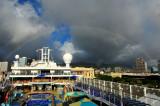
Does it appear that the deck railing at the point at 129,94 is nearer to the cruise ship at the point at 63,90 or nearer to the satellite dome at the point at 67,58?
the cruise ship at the point at 63,90

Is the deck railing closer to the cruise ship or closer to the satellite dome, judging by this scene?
the cruise ship

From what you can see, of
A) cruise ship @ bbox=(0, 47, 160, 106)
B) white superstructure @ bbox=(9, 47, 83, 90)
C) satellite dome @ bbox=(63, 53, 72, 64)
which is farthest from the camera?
satellite dome @ bbox=(63, 53, 72, 64)

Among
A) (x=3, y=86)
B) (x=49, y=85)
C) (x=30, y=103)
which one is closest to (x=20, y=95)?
(x=3, y=86)

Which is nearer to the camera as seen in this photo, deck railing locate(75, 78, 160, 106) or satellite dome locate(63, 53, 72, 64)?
deck railing locate(75, 78, 160, 106)

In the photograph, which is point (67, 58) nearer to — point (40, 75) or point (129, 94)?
point (40, 75)

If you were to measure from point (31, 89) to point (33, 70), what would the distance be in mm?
5269

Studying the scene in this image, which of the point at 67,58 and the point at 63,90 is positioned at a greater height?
the point at 67,58

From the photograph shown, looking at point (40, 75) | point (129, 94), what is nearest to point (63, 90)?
point (40, 75)

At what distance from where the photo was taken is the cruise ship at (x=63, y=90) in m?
13.2

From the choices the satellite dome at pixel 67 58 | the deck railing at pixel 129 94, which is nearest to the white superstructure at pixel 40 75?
the satellite dome at pixel 67 58

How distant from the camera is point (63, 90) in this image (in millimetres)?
32438

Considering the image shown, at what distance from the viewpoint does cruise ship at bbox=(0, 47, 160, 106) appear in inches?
520

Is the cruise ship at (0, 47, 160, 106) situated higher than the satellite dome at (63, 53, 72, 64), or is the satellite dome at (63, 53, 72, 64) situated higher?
the satellite dome at (63, 53, 72, 64)

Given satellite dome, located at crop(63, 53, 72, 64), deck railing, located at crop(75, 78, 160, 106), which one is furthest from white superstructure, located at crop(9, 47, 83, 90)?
deck railing, located at crop(75, 78, 160, 106)
